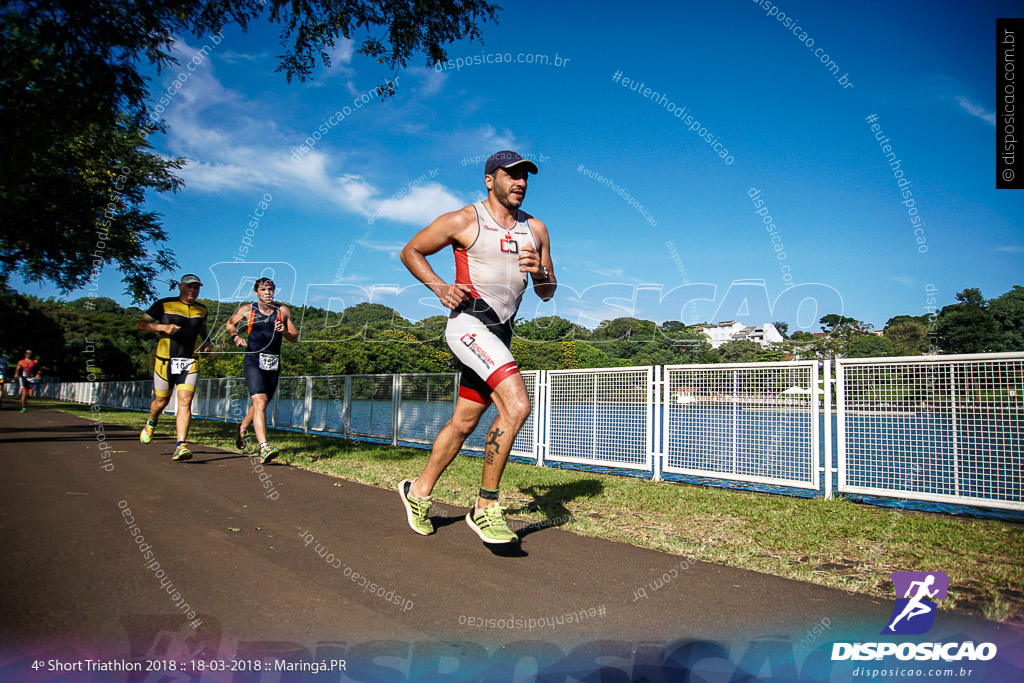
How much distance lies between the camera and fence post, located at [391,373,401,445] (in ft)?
37.1

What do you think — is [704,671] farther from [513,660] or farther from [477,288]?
[477,288]

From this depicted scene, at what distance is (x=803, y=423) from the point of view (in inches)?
238

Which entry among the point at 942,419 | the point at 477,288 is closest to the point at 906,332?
the point at 942,419

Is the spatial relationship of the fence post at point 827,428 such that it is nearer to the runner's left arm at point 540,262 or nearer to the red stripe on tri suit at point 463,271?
the runner's left arm at point 540,262

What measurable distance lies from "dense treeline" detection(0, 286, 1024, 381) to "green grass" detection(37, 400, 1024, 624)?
16909 millimetres

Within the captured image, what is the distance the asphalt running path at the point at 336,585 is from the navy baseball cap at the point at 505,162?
2.37 meters

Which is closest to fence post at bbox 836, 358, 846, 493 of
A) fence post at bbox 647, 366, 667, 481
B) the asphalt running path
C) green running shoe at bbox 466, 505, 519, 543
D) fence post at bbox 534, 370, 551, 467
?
fence post at bbox 647, 366, 667, 481

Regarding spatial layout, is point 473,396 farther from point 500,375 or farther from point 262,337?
point 262,337

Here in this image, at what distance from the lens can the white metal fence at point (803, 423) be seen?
4867 mm

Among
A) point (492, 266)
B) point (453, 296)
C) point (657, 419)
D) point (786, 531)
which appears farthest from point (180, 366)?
point (786, 531)

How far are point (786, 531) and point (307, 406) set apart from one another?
1230 centimetres

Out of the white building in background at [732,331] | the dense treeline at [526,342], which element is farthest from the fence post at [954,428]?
the white building in background at [732,331]

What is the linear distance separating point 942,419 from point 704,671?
15.0 ft

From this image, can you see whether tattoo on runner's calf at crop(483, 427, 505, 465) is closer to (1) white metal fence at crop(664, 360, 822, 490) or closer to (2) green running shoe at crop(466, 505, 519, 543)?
(2) green running shoe at crop(466, 505, 519, 543)
